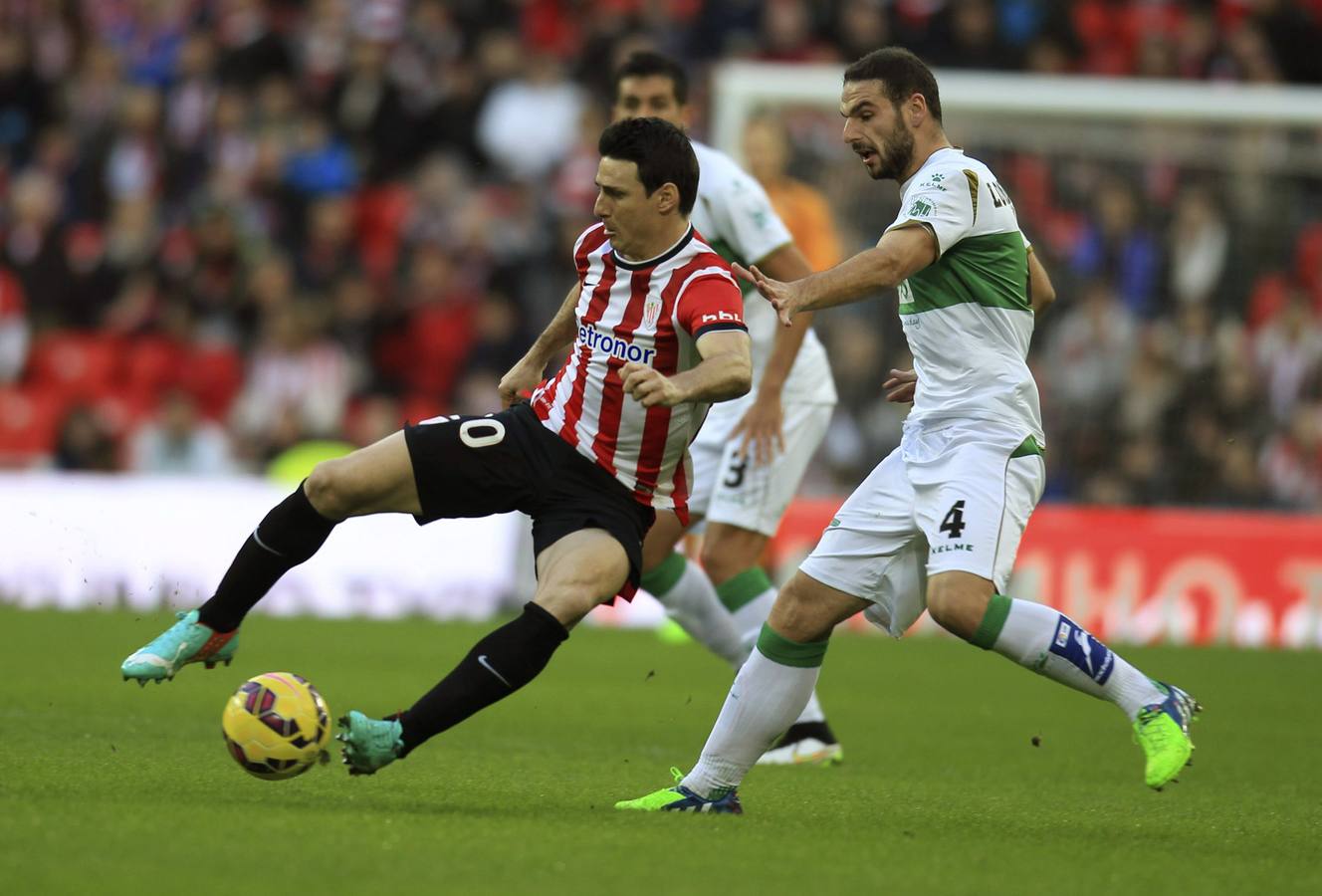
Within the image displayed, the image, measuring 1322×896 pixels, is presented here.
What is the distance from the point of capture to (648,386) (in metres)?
5.24

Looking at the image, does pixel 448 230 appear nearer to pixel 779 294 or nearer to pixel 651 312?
pixel 651 312

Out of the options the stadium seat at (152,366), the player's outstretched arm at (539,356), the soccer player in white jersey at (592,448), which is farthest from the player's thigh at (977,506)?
the stadium seat at (152,366)

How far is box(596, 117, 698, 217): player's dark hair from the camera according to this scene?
19.2 feet

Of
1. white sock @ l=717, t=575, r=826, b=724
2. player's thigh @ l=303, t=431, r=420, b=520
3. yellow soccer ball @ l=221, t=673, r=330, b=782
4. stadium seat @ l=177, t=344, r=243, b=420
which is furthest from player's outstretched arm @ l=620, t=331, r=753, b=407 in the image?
stadium seat @ l=177, t=344, r=243, b=420

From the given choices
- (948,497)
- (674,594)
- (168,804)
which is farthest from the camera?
(674,594)

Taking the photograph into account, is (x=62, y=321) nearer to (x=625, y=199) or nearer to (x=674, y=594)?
(x=674, y=594)

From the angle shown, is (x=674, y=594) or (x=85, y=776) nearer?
(x=85, y=776)

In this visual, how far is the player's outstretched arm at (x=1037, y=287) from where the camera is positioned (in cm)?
625

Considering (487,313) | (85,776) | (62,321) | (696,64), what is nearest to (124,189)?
(62,321)

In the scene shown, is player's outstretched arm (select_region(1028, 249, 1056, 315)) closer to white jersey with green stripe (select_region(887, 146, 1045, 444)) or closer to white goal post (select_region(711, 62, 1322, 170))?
white jersey with green stripe (select_region(887, 146, 1045, 444))

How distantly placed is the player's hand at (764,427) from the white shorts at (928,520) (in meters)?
1.63

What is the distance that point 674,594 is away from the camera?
7809 millimetres

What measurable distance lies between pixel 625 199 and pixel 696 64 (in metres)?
12.0

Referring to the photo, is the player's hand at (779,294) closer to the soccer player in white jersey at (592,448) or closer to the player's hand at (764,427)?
the soccer player in white jersey at (592,448)
